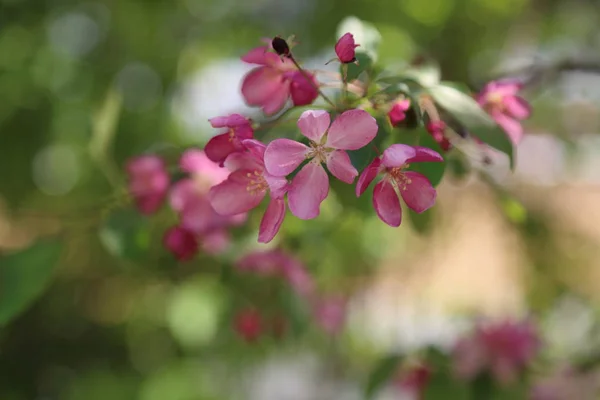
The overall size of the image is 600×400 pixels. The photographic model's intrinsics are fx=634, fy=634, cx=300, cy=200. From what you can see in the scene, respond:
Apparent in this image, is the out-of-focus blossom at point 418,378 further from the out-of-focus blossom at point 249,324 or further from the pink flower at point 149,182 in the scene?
the pink flower at point 149,182

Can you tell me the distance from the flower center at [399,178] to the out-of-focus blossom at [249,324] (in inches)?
28.1

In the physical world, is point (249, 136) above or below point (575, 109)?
above

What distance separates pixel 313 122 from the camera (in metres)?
0.45

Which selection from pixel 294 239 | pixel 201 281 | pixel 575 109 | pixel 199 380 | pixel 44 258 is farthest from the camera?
pixel 575 109

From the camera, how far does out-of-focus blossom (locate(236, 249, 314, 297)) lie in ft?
3.36

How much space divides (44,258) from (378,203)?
1.61 feet

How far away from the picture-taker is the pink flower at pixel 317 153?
0.44 m

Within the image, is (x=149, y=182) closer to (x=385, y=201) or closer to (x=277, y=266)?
(x=277, y=266)

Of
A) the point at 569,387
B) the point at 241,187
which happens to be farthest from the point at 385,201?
the point at 569,387

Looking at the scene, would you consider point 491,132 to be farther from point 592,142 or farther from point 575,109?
point 575,109

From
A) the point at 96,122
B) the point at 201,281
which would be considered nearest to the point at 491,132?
the point at 96,122

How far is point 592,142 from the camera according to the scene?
2.02 m

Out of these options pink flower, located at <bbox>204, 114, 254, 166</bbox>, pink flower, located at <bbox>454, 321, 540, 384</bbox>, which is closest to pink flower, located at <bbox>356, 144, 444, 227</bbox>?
pink flower, located at <bbox>204, 114, 254, 166</bbox>

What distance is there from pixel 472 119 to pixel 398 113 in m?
0.09
